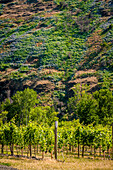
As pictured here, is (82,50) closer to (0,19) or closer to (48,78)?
(48,78)

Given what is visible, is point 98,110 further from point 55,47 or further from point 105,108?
point 55,47

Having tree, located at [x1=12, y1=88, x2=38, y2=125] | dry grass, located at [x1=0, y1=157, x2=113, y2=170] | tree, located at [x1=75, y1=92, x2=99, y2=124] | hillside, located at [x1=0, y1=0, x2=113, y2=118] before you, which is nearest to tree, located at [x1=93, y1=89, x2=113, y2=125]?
tree, located at [x1=75, y1=92, x2=99, y2=124]

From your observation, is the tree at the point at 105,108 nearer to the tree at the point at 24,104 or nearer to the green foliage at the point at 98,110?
the green foliage at the point at 98,110

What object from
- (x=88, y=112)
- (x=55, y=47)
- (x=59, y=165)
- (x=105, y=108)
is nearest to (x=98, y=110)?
(x=105, y=108)

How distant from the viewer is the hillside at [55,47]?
301 feet

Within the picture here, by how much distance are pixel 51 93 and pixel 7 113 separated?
2995 cm

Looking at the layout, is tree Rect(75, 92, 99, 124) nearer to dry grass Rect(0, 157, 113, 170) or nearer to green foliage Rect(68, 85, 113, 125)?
green foliage Rect(68, 85, 113, 125)

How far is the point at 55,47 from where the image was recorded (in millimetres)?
123062

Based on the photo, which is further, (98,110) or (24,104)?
(24,104)

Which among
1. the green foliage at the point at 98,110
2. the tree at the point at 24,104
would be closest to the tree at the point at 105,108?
the green foliage at the point at 98,110

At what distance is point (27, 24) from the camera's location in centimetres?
15262

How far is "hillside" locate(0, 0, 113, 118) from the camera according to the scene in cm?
9175

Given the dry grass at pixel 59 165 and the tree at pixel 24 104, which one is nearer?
the dry grass at pixel 59 165

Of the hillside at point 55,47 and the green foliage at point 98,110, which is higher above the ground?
the hillside at point 55,47
